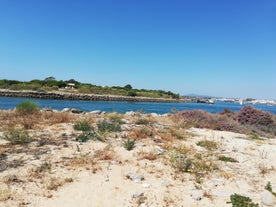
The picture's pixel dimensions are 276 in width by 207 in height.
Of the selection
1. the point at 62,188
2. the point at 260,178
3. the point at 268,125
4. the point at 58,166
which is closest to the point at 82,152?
the point at 58,166

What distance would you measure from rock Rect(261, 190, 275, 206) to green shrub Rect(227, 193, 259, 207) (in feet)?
1.28

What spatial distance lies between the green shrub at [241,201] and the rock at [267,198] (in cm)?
39

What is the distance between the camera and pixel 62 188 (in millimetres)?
5473

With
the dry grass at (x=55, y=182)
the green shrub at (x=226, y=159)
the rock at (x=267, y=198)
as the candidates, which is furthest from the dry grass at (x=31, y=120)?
the rock at (x=267, y=198)

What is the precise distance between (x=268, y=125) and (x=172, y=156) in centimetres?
1375

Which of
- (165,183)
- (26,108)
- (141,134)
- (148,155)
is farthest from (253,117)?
(26,108)

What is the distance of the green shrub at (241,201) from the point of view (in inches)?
193

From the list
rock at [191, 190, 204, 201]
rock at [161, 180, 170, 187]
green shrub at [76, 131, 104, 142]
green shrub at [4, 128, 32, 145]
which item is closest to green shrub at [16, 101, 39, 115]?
green shrub at [4, 128, 32, 145]

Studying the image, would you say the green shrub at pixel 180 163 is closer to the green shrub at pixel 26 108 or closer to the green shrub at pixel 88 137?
the green shrub at pixel 88 137

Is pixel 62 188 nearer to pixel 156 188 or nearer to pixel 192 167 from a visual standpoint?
pixel 156 188

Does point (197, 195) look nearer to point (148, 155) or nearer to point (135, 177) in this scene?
point (135, 177)

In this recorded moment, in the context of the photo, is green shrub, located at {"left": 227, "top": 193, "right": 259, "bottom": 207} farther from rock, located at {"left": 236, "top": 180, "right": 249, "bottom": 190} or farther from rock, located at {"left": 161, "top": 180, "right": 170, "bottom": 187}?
rock, located at {"left": 161, "top": 180, "right": 170, "bottom": 187}

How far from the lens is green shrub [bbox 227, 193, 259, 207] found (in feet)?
16.1

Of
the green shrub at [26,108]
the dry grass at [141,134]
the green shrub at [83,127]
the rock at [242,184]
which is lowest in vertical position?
the rock at [242,184]
